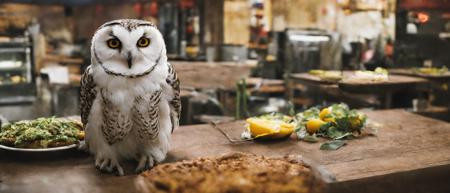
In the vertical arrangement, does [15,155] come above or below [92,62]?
below

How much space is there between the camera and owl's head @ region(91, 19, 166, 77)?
4.32 ft

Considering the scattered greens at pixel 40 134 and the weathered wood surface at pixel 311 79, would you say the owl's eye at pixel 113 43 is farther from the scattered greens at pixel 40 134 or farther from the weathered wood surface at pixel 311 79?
the weathered wood surface at pixel 311 79

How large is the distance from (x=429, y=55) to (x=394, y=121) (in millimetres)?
2449

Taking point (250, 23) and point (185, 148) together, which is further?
point (250, 23)

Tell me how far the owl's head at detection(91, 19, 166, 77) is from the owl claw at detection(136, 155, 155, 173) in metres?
0.28

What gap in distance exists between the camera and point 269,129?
5.68 feet

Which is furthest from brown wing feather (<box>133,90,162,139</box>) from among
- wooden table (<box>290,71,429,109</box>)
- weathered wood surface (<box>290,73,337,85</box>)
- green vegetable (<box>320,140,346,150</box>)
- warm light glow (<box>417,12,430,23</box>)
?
warm light glow (<box>417,12,430,23</box>)

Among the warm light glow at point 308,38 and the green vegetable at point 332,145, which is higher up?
the warm light glow at point 308,38

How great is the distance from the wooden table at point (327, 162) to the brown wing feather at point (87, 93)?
0.58ft

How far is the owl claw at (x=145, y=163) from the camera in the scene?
4.50 feet

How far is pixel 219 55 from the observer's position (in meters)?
7.06

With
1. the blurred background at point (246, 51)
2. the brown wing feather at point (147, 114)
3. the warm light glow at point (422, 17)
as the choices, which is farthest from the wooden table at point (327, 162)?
the warm light glow at point (422, 17)

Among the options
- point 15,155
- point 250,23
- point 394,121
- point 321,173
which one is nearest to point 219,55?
point 250,23

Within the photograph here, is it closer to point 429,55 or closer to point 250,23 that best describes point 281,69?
point 250,23
